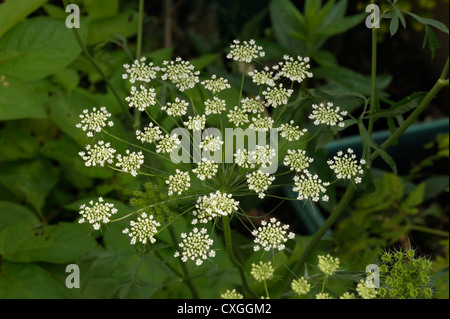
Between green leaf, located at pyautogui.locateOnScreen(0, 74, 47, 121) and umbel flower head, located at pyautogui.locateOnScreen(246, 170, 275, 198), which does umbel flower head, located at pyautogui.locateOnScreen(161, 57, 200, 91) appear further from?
green leaf, located at pyautogui.locateOnScreen(0, 74, 47, 121)

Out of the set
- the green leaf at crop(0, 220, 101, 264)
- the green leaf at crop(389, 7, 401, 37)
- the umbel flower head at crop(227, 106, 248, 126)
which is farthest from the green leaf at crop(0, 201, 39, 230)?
the green leaf at crop(389, 7, 401, 37)

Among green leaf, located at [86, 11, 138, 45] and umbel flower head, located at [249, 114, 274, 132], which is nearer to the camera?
umbel flower head, located at [249, 114, 274, 132]

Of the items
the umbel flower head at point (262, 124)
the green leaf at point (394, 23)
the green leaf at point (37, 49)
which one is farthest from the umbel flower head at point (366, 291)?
the green leaf at point (37, 49)

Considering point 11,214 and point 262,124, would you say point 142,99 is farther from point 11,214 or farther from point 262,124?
point 11,214

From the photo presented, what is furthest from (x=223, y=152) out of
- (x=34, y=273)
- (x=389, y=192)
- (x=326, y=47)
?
(x=326, y=47)

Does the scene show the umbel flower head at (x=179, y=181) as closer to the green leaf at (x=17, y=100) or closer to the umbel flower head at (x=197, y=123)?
the umbel flower head at (x=197, y=123)

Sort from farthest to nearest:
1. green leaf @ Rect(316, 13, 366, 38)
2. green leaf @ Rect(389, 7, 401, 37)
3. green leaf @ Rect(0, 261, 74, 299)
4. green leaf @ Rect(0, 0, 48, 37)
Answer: green leaf @ Rect(316, 13, 366, 38) → green leaf @ Rect(0, 261, 74, 299) → green leaf @ Rect(0, 0, 48, 37) → green leaf @ Rect(389, 7, 401, 37)
